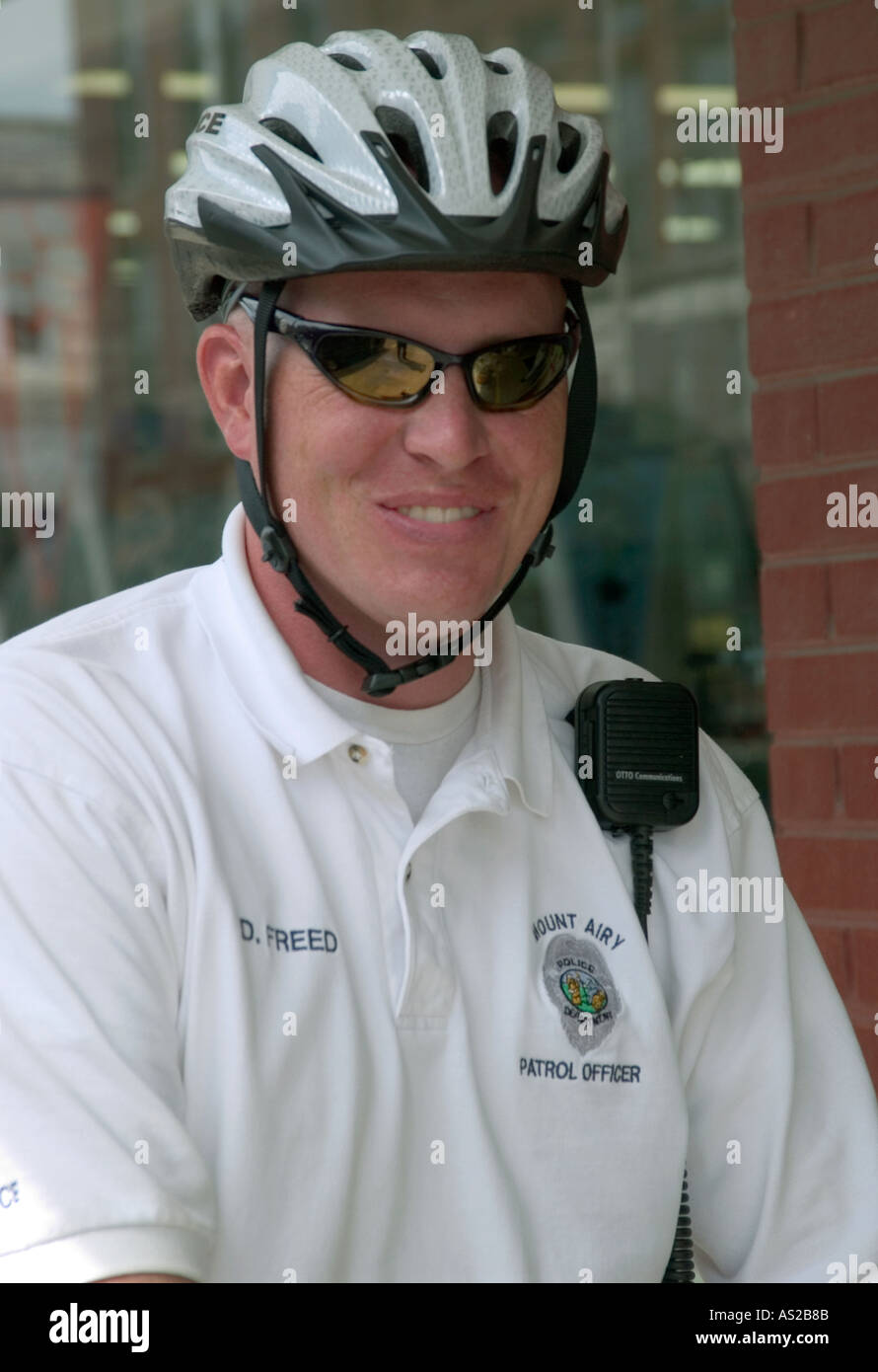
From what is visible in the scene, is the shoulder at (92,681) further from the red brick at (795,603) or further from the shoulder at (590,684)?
the red brick at (795,603)

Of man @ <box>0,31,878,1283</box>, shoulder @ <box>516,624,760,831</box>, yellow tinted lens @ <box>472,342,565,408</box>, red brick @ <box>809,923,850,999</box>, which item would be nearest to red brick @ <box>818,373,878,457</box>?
red brick @ <box>809,923,850,999</box>

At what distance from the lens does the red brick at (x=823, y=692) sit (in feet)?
10.8

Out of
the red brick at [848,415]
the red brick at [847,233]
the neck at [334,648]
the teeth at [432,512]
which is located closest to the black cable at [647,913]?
the neck at [334,648]

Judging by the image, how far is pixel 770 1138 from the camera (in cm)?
214

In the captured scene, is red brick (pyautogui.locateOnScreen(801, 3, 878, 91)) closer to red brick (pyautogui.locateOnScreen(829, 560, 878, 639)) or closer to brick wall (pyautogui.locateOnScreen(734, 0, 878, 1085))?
brick wall (pyautogui.locateOnScreen(734, 0, 878, 1085))

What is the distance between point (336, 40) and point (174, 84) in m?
5.33

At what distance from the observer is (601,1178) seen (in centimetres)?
193

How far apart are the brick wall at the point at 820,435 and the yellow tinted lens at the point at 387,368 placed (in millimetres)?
1586

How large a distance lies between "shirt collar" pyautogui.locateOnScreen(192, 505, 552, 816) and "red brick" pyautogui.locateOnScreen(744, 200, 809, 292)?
147 cm

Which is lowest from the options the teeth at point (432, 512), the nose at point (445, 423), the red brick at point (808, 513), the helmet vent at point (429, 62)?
the red brick at point (808, 513)

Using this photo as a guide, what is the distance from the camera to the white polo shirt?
161 cm

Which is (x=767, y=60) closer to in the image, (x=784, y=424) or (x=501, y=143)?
(x=784, y=424)

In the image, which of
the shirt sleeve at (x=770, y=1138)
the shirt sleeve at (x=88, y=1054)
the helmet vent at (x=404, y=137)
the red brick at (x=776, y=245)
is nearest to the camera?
the shirt sleeve at (x=88, y=1054)
